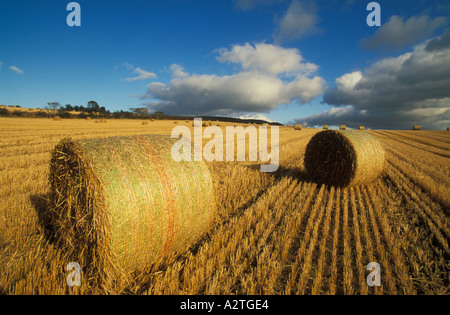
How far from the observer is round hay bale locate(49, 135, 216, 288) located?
102 inches

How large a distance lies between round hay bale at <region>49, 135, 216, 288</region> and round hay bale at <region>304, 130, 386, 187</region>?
4.87 meters

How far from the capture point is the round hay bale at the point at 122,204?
2.58 metres

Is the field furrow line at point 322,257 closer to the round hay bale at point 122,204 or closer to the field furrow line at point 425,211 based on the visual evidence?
the field furrow line at point 425,211

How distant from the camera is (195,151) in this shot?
13.1ft

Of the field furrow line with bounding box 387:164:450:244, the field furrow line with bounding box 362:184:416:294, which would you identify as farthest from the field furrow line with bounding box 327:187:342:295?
the field furrow line with bounding box 387:164:450:244

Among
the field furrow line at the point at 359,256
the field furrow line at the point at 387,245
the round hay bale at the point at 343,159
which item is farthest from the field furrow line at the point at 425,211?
the field furrow line at the point at 359,256

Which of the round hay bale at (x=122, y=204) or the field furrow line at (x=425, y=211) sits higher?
the round hay bale at (x=122, y=204)

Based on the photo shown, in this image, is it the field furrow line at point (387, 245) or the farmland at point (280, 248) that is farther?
the field furrow line at point (387, 245)

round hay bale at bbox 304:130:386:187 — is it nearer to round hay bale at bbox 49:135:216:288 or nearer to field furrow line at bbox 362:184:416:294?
field furrow line at bbox 362:184:416:294

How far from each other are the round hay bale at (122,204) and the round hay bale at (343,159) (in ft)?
16.0
